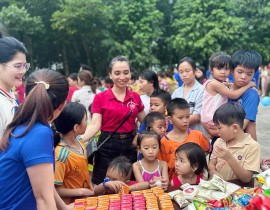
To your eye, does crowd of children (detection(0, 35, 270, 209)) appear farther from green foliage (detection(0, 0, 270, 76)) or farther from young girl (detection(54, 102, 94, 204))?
green foliage (detection(0, 0, 270, 76))

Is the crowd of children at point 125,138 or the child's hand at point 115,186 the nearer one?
the crowd of children at point 125,138

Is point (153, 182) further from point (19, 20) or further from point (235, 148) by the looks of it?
point (19, 20)

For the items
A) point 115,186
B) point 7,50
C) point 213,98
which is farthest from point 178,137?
point 7,50

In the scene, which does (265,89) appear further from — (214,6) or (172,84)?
(214,6)

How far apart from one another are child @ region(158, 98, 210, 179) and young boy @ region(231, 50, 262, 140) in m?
0.35

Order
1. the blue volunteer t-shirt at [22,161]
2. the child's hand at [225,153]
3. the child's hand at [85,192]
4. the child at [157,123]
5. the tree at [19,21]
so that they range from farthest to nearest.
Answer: the tree at [19,21] < the child at [157,123] < the child's hand at [85,192] < the child's hand at [225,153] < the blue volunteer t-shirt at [22,161]

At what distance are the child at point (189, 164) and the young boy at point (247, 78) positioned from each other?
476mm

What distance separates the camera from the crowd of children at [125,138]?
1.61m

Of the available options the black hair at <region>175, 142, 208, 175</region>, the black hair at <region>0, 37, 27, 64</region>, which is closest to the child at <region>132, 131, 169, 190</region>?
the black hair at <region>175, 142, 208, 175</region>

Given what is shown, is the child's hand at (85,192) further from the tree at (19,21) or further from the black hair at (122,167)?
the tree at (19,21)

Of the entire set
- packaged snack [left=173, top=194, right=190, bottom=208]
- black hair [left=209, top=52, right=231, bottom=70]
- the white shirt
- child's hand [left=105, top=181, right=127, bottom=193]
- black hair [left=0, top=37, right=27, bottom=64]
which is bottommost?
child's hand [left=105, top=181, right=127, bottom=193]

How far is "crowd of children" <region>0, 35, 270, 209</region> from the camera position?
1.61 m

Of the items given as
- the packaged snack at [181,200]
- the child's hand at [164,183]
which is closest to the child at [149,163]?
the child's hand at [164,183]

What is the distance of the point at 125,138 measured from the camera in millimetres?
3213
